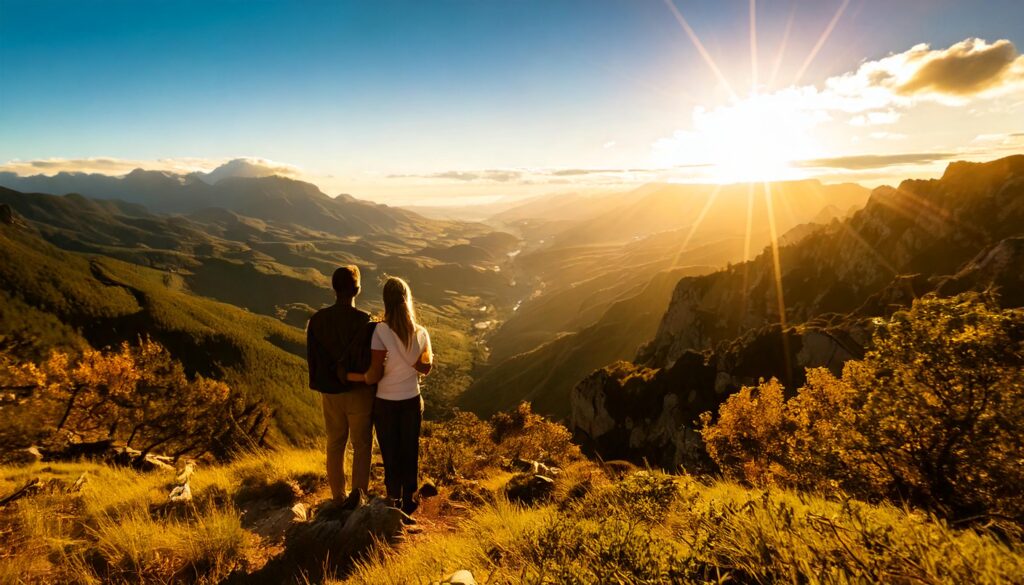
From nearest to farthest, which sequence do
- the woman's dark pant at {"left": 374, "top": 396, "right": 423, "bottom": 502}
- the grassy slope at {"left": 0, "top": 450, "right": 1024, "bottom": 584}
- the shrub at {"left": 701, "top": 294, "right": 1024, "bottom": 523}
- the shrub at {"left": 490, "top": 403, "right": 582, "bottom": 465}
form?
the grassy slope at {"left": 0, "top": 450, "right": 1024, "bottom": 584}
the woman's dark pant at {"left": 374, "top": 396, "right": 423, "bottom": 502}
the shrub at {"left": 701, "top": 294, "right": 1024, "bottom": 523}
the shrub at {"left": 490, "top": 403, "right": 582, "bottom": 465}

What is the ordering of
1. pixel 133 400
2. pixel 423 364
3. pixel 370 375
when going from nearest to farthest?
pixel 370 375 → pixel 423 364 → pixel 133 400

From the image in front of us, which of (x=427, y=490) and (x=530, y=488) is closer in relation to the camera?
(x=427, y=490)

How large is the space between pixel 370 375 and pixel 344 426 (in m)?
1.54

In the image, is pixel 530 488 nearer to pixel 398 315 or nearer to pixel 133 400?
pixel 398 315

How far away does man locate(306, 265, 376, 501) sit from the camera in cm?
782

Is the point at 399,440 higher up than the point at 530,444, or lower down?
higher up

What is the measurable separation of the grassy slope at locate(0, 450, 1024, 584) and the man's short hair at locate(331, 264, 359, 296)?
4.01m

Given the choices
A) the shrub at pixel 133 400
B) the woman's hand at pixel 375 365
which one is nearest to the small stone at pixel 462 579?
the woman's hand at pixel 375 365

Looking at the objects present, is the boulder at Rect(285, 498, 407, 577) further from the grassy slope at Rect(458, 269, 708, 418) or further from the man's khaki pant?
the grassy slope at Rect(458, 269, 708, 418)

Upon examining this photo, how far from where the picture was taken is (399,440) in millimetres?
8273

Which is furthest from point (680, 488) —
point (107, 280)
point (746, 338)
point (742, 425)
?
point (107, 280)

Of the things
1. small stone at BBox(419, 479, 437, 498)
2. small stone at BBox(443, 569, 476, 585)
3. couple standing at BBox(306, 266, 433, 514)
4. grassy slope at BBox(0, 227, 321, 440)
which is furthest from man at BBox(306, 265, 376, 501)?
grassy slope at BBox(0, 227, 321, 440)

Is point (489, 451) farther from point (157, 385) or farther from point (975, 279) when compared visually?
point (975, 279)

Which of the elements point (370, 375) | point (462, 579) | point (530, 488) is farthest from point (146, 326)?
point (462, 579)
